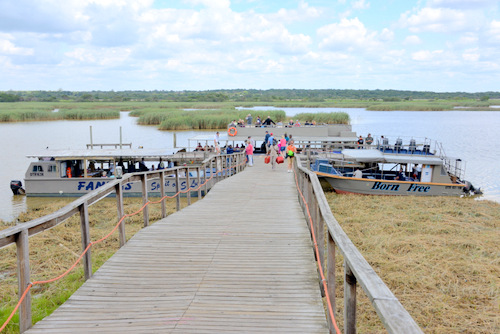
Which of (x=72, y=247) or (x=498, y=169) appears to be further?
(x=498, y=169)

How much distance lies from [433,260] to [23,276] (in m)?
9.27

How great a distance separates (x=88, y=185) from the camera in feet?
73.9

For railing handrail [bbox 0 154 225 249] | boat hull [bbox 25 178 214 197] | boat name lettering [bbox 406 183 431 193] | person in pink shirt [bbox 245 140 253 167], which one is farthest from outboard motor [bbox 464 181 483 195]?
railing handrail [bbox 0 154 225 249]

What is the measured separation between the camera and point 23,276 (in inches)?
153

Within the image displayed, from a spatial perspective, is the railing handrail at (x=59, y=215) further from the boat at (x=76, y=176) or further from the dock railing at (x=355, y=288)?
the boat at (x=76, y=176)

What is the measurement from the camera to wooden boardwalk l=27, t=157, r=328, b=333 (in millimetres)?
3953

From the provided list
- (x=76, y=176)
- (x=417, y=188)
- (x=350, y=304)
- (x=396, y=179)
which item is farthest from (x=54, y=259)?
(x=396, y=179)

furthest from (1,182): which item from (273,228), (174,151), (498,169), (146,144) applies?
(498,169)

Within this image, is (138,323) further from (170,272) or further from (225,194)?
(225,194)

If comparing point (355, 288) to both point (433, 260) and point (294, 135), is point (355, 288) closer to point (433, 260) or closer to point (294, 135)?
point (433, 260)

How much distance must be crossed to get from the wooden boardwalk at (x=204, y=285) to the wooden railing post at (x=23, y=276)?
0.11 metres

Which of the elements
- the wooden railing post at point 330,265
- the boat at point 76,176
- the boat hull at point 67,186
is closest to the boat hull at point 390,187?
the boat at point 76,176

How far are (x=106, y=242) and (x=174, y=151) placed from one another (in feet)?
45.0

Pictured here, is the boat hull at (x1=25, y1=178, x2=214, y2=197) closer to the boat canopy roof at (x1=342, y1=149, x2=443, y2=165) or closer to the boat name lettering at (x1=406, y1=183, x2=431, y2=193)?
the boat canopy roof at (x1=342, y1=149, x2=443, y2=165)
